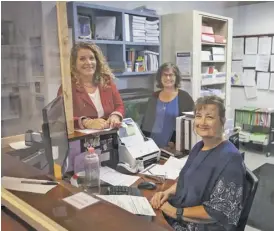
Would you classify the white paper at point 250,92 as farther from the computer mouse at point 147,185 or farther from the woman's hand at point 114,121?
the computer mouse at point 147,185

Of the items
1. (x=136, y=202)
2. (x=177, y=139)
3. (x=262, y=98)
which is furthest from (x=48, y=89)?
(x=262, y=98)

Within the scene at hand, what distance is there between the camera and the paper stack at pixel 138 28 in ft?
10.1

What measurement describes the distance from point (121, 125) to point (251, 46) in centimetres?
332

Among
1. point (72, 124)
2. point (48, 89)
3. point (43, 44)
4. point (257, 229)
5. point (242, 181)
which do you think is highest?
point (43, 44)

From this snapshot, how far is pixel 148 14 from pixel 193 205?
2.38 m

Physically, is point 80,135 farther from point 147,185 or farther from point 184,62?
point 184,62

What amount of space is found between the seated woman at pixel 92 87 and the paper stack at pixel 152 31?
985mm

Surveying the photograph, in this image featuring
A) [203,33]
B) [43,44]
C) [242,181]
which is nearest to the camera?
[242,181]

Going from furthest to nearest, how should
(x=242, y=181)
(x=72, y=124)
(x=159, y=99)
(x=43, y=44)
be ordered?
(x=159, y=99) → (x=43, y=44) → (x=72, y=124) → (x=242, y=181)

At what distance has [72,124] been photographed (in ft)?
6.15

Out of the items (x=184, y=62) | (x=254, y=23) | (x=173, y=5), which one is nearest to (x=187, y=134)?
(x=184, y=62)

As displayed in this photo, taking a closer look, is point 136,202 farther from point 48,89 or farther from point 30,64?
point 30,64

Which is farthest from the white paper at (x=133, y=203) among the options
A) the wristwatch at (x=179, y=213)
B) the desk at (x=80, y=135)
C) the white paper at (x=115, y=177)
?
the desk at (x=80, y=135)

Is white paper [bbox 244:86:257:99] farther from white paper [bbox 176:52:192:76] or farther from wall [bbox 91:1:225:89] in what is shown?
white paper [bbox 176:52:192:76]
